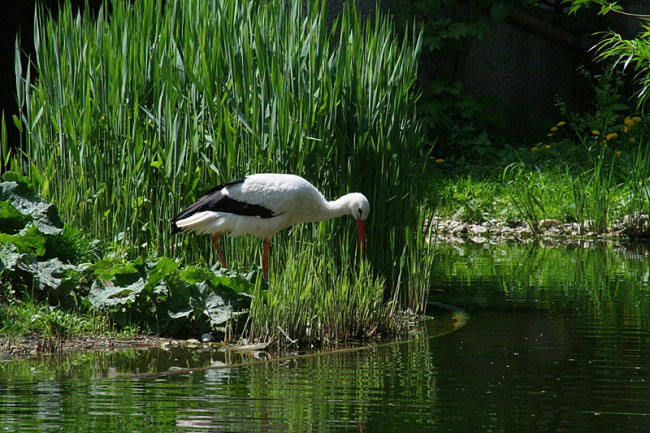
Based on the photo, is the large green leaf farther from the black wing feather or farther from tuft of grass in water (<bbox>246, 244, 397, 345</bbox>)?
tuft of grass in water (<bbox>246, 244, 397, 345</bbox>)

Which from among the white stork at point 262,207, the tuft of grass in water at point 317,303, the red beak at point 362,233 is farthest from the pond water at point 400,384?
the white stork at point 262,207

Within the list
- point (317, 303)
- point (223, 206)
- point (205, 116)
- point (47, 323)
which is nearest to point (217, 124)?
point (205, 116)

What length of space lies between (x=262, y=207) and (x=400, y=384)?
184 cm

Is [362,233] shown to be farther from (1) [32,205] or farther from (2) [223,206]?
(1) [32,205]

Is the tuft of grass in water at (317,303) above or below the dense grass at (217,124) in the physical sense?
below

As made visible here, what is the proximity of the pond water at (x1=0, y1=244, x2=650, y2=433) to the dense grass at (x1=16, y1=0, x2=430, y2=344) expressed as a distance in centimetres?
93

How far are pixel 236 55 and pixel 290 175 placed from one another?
89cm

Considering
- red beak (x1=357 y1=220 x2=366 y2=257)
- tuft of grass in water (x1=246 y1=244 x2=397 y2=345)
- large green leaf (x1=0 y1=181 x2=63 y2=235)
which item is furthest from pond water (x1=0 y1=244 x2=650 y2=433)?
large green leaf (x1=0 y1=181 x2=63 y2=235)

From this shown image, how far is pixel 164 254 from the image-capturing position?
280 inches

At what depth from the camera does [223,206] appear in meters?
6.67

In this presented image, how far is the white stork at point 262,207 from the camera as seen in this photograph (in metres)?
6.66

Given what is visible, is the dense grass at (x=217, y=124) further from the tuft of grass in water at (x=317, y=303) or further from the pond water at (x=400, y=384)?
the pond water at (x=400, y=384)

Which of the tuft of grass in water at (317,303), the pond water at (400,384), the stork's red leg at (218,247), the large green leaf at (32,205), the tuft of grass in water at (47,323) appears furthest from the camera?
the stork's red leg at (218,247)

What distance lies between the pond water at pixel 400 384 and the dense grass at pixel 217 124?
0.93 metres
